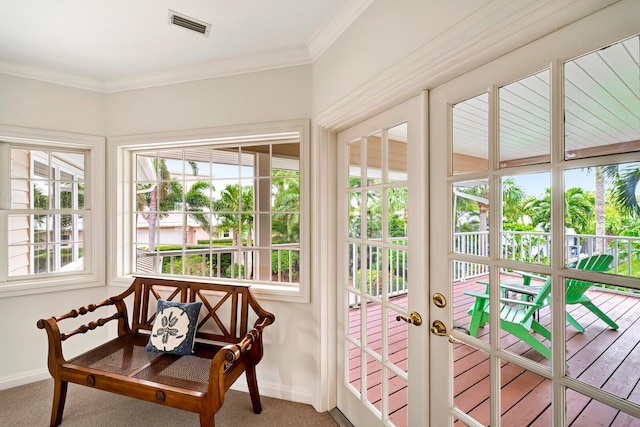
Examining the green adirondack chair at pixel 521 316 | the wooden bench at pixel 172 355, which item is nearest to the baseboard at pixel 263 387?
the wooden bench at pixel 172 355

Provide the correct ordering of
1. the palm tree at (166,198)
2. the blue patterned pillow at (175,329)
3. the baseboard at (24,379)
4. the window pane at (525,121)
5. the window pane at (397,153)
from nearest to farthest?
the window pane at (525,121) → the window pane at (397,153) → the blue patterned pillow at (175,329) → the baseboard at (24,379) → the palm tree at (166,198)

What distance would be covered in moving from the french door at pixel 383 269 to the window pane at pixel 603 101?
54 cm

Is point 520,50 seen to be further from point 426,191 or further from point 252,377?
point 252,377

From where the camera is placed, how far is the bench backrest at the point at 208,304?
Result: 2.21 metres

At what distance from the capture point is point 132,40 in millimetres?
2082

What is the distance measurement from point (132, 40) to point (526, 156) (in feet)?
8.26

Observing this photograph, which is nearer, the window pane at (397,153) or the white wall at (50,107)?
the window pane at (397,153)

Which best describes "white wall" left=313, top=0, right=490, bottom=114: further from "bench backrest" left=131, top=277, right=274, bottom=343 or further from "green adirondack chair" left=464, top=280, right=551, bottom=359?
"bench backrest" left=131, top=277, right=274, bottom=343

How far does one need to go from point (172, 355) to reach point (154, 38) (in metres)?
2.21

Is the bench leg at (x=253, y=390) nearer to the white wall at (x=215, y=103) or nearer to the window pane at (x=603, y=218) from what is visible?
the white wall at (x=215, y=103)

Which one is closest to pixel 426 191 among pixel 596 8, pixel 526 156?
pixel 526 156

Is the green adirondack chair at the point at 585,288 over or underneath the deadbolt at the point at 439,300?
over

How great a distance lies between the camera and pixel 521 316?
1.01 meters

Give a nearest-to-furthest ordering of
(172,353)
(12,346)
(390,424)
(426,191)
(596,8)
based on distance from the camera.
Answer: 1. (596,8)
2. (426,191)
3. (390,424)
4. (172,353)
5. (12,346)
